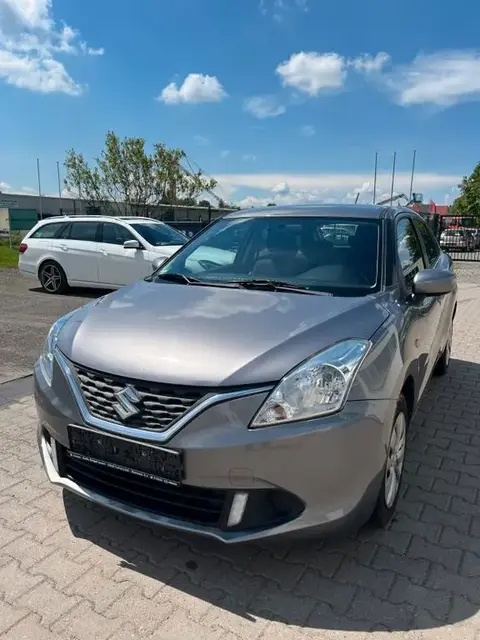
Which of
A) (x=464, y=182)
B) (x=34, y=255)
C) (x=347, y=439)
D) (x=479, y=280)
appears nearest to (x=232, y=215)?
(x=347, y=439)

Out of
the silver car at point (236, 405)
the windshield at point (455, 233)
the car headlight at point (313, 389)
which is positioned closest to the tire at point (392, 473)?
the silver car at point (236, 405)

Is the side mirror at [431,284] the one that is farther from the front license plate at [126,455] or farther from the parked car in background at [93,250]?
the parked car in background at [93,250]

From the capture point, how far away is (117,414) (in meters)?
2.20

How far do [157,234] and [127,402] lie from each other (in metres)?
8.63

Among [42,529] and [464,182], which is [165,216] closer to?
[464,182]

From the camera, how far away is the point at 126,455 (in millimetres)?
2191

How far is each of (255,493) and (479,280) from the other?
15.0m

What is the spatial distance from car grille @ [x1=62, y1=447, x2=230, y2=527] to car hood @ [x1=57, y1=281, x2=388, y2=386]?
47 centimetres

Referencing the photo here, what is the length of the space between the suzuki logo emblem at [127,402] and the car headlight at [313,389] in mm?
513

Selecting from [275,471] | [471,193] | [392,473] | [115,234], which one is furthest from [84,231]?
[471,193]

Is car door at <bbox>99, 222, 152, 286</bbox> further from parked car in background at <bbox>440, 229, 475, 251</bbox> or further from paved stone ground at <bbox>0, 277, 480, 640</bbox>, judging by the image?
parked car in background at <bbox>440, 229, 475, 251</bbox>

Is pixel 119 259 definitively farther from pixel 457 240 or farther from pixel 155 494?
pixel 457 240

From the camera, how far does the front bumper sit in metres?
2.03

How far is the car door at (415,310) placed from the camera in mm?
2967
